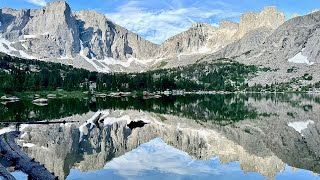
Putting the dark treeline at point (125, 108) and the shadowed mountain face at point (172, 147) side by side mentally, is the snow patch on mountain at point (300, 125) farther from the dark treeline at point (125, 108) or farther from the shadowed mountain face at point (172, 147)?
the dark treeline at point (125, 108)

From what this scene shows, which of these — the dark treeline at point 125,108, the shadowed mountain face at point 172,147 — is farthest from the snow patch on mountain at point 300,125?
the dark treeline at point 125,108

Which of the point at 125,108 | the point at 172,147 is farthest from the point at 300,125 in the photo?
the point at 125,108

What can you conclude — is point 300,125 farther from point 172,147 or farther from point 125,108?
point 125,108

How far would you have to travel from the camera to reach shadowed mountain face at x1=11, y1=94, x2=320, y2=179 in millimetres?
42938

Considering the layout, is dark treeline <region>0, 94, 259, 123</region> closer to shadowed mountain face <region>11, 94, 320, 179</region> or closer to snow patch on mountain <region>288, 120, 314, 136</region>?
snow patch on mountain <region>288, 120, 314, 136</region>

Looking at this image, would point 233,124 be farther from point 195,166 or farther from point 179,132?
point 195,166

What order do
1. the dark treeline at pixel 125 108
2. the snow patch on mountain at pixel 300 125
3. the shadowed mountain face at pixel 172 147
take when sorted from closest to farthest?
1. the shadowed mountain face at pixel 172 147
2. the snow patch on mountain at pixel 300 125
3. the dark treeline at pixel 125 108

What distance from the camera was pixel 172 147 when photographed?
194ft

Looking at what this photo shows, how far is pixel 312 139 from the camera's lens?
6347 centimetres

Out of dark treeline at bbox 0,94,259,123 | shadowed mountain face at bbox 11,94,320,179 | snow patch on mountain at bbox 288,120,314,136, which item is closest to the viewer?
shadowed mountain face at bbox 11,94,320,179

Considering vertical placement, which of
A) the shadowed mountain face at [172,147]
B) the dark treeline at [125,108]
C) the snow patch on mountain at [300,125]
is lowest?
the shadowed mountain face at [172,147]

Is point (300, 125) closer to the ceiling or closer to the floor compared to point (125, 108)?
closer to the floor

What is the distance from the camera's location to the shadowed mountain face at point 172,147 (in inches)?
1690

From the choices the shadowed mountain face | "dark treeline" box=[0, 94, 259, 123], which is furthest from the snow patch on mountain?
"dark treeline" box=[0, 94, 259, 123]
